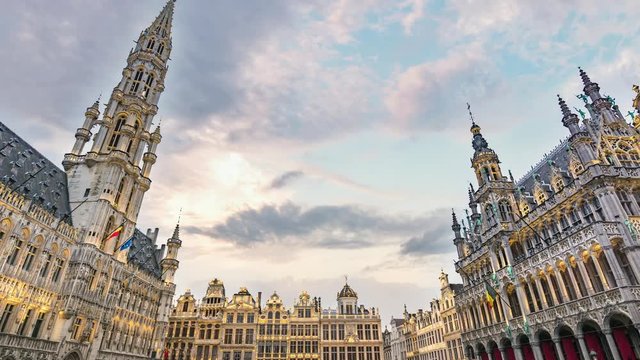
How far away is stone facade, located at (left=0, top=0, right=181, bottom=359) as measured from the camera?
29.7m

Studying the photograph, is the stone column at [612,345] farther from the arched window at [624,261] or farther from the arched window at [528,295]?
the arched window at [528,295]

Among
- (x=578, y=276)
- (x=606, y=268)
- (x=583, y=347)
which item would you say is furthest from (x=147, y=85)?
(x=583, y=347)

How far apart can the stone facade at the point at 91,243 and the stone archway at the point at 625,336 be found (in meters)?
44.2

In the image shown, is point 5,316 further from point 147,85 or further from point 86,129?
point 147,85

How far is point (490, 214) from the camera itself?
3975cm

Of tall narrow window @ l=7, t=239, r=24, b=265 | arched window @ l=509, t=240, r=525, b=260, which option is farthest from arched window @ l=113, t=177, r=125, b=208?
arched window @ l=509, t=240, r=525, b=260

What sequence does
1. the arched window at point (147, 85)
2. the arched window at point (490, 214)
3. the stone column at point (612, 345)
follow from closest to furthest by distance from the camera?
the stone column at point (612, 345) < the arched window at point (490, 214) < the arched window at point (147, 85)

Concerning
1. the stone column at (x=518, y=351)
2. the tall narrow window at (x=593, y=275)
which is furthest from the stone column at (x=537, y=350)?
Answer: the tall narrow window at (x=593, y=275)

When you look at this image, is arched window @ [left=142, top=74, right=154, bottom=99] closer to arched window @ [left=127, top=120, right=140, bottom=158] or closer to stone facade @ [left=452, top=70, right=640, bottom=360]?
arched window @ [left=127, top=120, right=140, bottom=158]

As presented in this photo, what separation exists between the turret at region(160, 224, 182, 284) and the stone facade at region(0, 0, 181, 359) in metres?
0.16

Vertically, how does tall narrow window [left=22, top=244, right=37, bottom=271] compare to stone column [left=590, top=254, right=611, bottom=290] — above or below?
above

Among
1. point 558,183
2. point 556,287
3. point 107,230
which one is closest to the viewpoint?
point 556,287

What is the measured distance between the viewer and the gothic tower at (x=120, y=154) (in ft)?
134

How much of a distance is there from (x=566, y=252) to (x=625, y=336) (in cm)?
631
